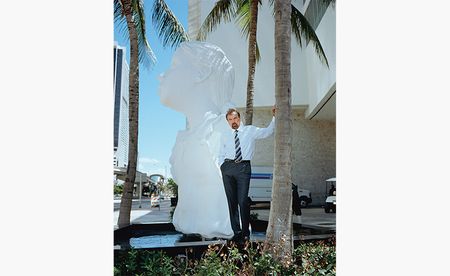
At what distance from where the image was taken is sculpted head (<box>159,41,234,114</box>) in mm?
5465

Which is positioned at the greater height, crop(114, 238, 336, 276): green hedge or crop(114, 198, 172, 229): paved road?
crop(114, 238, 336, 276): green hedge

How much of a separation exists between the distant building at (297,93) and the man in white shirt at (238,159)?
A: 10.4 meters

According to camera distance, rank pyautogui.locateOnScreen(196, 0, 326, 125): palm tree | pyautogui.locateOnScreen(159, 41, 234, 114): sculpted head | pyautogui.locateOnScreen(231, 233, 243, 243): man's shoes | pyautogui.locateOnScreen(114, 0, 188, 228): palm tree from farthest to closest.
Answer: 1. pyautogui.locateOnScreen(196, 0, 326, 125): palm tree
2. pyautogui.locateOnScreen(114, 0, 188, 228): palm tree
3. pyautogui.locateOnScreen(159, 41, 234, 114): sculpted head
4. pyautogui.locateOnScreen(231, 233, 243, 243): man's shoes

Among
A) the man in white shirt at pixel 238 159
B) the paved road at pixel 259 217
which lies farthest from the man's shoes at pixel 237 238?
the paved road at pixel 259 217

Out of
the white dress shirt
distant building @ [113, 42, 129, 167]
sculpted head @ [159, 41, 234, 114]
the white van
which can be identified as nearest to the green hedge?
distant building @ [113, 42, 129, 167]

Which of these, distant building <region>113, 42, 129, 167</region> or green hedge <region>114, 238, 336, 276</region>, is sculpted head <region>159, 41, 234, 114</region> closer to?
distant building <region>113, 42, 129, 167</region>

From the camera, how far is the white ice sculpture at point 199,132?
5133mm

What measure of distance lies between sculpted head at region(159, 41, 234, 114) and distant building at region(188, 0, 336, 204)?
31.1 feet

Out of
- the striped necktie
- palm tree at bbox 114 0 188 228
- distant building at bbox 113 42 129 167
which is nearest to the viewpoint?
distant building at bbox 113 42 129 167

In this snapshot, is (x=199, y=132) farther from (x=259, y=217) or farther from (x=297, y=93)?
(x=297, y=93)

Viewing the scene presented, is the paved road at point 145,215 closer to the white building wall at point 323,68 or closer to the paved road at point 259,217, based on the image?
the paved road at point 259,217

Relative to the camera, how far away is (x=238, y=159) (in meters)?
4.57
